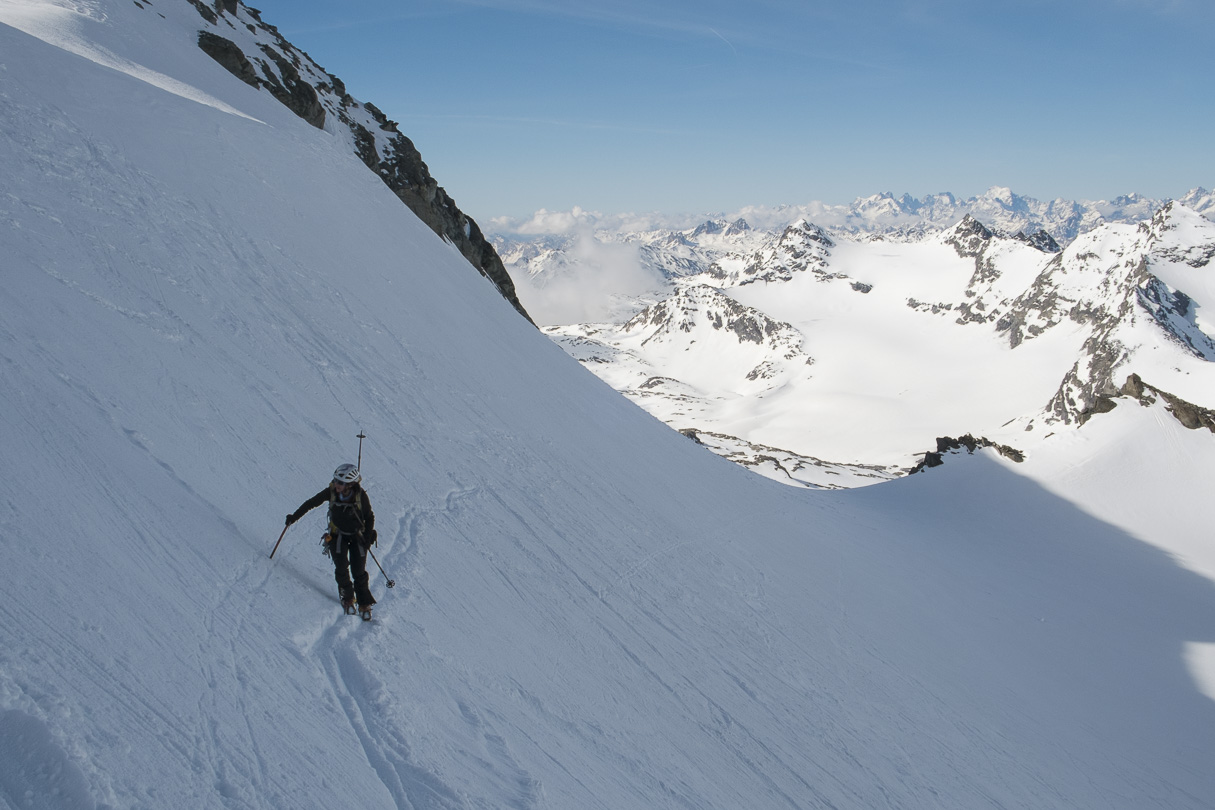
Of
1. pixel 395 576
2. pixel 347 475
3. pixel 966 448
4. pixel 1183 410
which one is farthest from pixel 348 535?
pixel 1183 410

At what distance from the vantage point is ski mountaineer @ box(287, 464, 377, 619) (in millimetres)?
6750

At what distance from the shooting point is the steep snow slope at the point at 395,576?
5.19 m

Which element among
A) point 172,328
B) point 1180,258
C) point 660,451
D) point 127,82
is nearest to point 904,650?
point 660,451

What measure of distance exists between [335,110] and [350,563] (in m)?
39.5

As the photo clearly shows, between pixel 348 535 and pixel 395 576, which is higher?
pixel 348 535

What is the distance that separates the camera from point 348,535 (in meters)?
6.79

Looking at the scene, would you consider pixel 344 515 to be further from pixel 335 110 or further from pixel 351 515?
pixel 335 110

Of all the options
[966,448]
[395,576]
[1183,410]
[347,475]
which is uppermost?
[1183,410]

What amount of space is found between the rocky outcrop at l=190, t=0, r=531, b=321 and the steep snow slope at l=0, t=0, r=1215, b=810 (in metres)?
7.55

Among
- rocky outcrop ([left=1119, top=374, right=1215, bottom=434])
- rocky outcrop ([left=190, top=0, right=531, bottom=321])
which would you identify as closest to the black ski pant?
rocky outcrop ([left=190, top=0, right=531, bottom=321])

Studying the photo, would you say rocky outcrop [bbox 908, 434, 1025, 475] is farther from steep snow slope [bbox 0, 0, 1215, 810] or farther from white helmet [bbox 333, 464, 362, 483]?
white helmet [bbox 333, 464, 362, 483]

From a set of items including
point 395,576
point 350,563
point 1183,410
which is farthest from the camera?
point 1183,410

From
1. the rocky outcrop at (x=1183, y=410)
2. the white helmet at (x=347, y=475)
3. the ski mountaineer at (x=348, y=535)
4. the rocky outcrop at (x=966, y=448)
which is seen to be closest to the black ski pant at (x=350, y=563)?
the ski mountaineer at (x=348, y=535)

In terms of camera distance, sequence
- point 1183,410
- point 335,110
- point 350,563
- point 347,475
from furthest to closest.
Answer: point 335,110, point 1183,410, point 350,563, point 347,475
